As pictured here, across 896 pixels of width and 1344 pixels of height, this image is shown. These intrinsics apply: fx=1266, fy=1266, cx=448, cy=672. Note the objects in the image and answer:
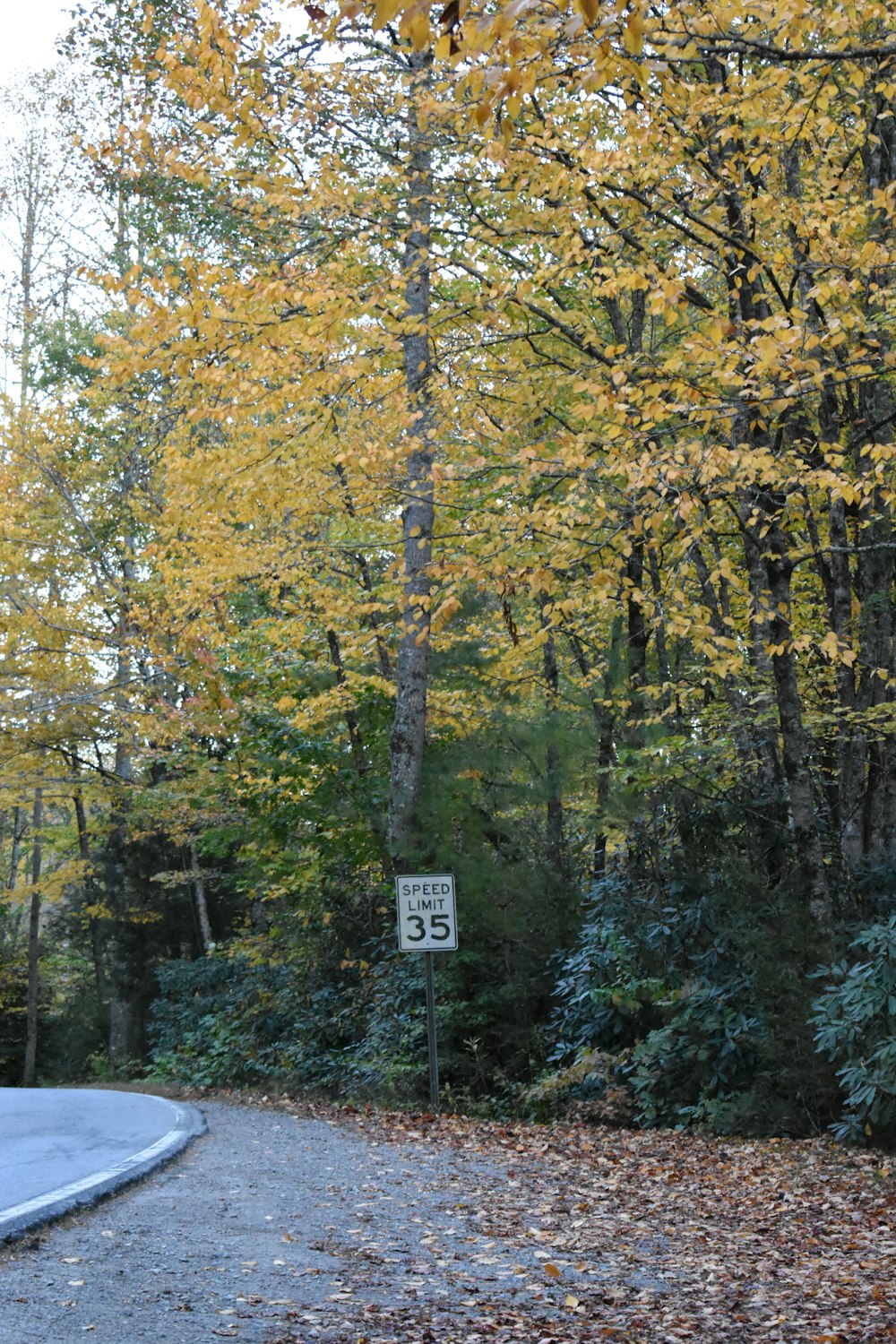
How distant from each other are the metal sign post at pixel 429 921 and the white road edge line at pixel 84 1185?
3.22 meters

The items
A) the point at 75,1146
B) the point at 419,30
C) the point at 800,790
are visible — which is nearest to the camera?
the point at 419,30

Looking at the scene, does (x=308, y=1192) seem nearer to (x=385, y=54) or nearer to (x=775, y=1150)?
(x=775, y=1150)

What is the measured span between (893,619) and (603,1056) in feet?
18.1

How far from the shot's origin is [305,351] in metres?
9.38

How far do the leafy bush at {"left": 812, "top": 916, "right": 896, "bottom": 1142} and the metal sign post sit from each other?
420 centimetres

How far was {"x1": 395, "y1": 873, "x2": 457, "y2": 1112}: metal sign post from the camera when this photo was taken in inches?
495

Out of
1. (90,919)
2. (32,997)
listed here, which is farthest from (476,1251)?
(32,997)

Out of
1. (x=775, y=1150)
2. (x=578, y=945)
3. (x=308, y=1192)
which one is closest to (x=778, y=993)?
(x=775, y=1150)

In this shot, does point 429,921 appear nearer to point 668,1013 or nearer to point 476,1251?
point 668,1013

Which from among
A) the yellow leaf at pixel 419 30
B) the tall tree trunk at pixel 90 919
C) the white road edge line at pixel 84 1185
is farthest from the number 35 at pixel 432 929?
the tall tree trunk at pixel 90 919

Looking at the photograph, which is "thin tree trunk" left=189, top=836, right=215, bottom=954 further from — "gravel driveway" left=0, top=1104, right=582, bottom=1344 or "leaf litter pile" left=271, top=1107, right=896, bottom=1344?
"gravel driveway" left=0, top=1104, right=582, bottom=1344

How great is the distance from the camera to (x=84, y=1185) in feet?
24.4

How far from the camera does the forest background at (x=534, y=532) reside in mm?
8977

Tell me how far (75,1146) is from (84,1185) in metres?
2.50
